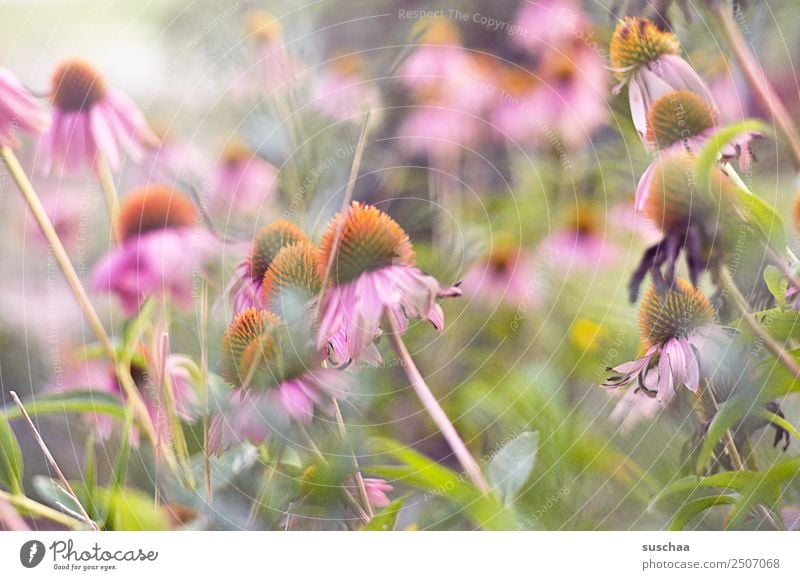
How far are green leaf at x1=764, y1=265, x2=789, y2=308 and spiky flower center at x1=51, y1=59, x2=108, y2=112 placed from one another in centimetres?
47

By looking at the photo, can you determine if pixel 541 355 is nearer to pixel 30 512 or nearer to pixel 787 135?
pixel 787 135

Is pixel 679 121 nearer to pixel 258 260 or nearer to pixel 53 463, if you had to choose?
pixel 258 260

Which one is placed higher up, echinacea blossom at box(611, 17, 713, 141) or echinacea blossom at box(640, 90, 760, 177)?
echinacea blossom at box(611, 17, 713, 141)

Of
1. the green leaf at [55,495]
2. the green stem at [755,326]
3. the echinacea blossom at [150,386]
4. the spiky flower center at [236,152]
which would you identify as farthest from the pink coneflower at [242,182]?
the green stem at [755,326]

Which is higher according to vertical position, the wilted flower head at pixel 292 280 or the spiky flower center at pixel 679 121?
the spiky flower center at pixel 679 121

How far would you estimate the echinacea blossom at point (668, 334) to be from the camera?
54 centimetres

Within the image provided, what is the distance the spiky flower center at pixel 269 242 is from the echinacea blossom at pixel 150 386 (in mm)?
77

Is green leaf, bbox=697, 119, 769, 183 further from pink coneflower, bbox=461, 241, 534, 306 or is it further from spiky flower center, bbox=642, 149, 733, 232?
pink coneflower, bbox=461, 241, 534, 306

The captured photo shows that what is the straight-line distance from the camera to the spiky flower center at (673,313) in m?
0.54

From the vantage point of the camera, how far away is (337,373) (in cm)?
53

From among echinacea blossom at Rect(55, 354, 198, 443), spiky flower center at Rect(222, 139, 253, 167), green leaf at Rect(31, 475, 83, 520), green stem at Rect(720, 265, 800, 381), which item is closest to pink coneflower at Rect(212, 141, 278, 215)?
spiky flower center at Rect(222, 139, 253, 167)

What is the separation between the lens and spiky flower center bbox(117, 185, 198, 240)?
1.72 feet

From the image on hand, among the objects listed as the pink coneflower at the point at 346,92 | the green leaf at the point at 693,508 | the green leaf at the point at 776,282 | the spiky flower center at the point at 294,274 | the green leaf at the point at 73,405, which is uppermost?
the pink coneflower at the point at 346,92

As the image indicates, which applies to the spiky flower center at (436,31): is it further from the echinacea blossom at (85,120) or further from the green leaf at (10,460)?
the green leaf at (10,460)
